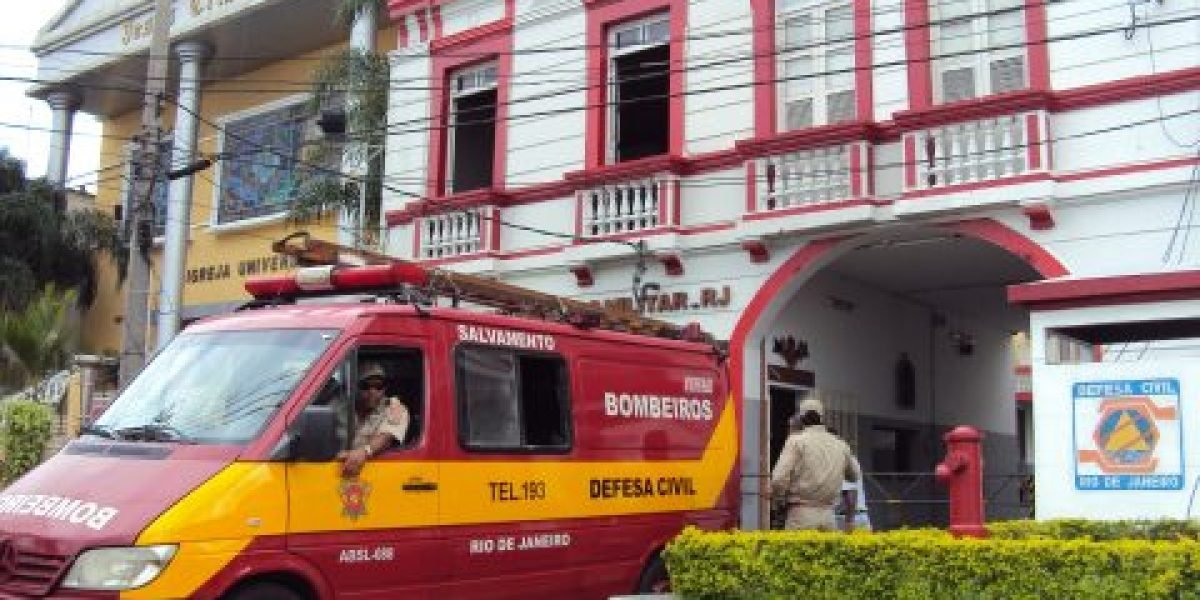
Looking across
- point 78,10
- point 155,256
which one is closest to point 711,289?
point 155,256

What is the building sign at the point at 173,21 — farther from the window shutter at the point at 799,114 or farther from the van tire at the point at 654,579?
the van tire at the point at 654,579

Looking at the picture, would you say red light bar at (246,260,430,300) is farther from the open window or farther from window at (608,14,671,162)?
window at (608,14,671,162)

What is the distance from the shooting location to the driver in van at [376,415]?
23.0 feet

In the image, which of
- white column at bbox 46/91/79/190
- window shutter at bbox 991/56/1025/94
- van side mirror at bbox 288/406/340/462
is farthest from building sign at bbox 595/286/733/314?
white column at bbox 46/91/79/190

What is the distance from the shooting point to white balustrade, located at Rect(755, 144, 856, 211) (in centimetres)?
1244

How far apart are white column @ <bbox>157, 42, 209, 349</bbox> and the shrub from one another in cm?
320

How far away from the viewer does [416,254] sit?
53.5 ft

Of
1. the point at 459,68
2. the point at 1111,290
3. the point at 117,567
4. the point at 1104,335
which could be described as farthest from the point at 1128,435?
the point at 459,68

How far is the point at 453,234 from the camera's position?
52.4 feet

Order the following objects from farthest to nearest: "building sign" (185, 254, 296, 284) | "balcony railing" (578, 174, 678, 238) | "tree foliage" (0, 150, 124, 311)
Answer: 1. "tree foliage" (0, 150, 124, 311)
2. "building sign" (185, 254, 296, 284)
3. "balcony railing" (578, 174, 678, 238)

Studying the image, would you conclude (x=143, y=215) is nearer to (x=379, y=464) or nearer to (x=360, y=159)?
(x=360, y=159)

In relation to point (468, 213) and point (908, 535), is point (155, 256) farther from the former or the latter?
point (908, 535)

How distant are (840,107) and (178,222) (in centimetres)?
1359

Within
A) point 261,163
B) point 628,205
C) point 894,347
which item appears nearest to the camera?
point 628,205
